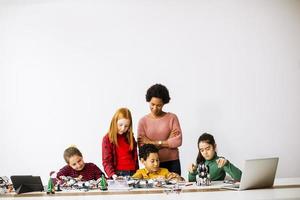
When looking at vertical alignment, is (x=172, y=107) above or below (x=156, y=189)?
above

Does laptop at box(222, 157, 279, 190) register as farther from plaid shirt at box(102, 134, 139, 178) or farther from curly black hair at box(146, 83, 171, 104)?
curly black hair at box(146, 83, 171, 104)

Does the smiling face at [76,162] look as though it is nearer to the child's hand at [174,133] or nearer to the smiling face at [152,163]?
the smiling face at [152,163]

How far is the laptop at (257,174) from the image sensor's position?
2301mm

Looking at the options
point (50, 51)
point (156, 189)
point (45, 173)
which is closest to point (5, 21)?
point (50, 51)

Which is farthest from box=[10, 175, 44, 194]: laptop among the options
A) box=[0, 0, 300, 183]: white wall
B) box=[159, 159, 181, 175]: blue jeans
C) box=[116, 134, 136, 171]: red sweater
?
box=[0, 0, 300, 183]: white wall

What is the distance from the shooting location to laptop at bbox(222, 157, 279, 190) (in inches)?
90.6

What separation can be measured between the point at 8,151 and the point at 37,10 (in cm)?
171

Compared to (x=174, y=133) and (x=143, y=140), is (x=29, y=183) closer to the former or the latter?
(x=143, y=140)

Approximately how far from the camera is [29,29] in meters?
4.82

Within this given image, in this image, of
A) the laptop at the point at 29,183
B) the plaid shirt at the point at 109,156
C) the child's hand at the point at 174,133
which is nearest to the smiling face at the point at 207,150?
the child's hand at the point at 174,133

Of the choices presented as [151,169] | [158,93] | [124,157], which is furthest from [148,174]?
[158,93]

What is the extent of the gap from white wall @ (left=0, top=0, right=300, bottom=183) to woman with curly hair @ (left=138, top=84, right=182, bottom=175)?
973mm

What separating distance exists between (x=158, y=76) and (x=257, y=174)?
2.46m

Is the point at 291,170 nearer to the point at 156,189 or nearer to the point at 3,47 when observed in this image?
the point at 156,189
